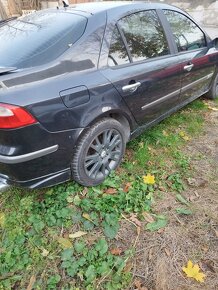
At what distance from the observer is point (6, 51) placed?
90.7 inches

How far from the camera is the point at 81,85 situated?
213 cm

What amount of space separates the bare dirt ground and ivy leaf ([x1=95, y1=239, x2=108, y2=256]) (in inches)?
6.9

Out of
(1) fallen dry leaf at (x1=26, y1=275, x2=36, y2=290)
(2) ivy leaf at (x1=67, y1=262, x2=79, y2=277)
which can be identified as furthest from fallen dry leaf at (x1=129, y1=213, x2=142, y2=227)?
(1) fallen dry leaf at (x1=26, y1=275, x2=36, y2=290)

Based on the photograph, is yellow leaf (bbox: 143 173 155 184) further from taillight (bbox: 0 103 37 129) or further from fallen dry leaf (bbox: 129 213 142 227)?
taillight (bbox: 0 103 37 129)

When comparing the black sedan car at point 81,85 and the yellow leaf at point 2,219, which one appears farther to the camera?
the yellow leaf at point 2,219

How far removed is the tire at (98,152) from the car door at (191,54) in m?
1.26

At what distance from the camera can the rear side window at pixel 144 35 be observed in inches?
103

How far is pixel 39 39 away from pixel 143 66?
3.23ft

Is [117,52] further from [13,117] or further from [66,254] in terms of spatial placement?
[66,254]

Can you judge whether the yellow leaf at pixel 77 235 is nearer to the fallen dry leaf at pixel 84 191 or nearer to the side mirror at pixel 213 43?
the fallen dry leaf at pixel 84 191

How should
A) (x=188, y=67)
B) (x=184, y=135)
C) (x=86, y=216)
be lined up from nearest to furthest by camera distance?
1. (x=86, y=216)
2. (x=188, y=67)
3. (x=184, y=135)

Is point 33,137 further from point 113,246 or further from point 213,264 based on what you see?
point 213,264

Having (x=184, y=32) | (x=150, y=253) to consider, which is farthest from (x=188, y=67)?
(x=150, y=253)

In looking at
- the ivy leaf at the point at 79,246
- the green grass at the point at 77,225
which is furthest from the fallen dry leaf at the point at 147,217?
the ivy leaf at the point at 79,246
